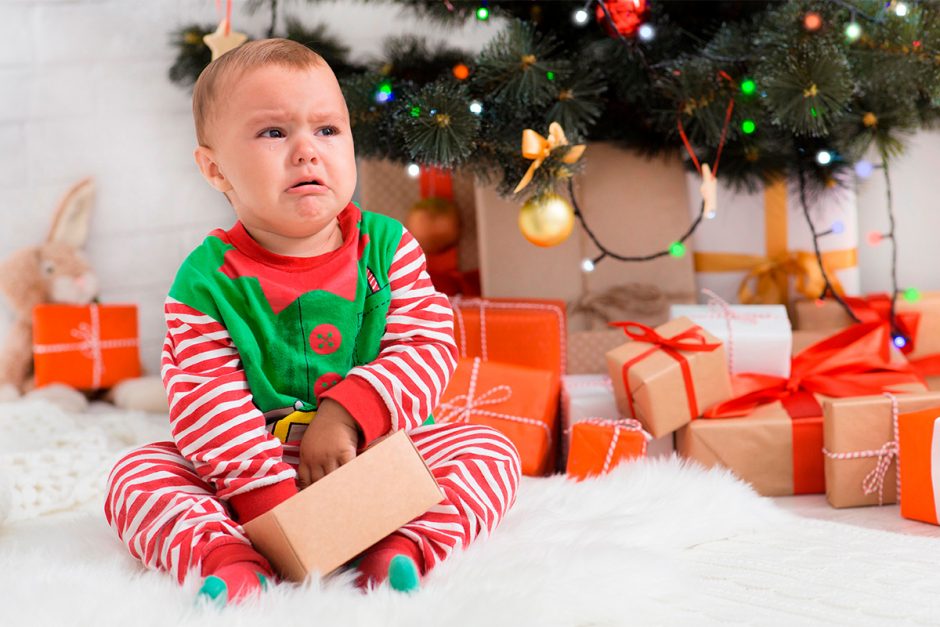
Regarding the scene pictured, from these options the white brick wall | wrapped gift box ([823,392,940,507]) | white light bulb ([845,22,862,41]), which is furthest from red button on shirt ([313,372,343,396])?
the white brick wall

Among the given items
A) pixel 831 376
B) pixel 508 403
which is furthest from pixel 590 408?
pixel 831 376

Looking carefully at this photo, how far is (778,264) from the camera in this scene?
1674mm

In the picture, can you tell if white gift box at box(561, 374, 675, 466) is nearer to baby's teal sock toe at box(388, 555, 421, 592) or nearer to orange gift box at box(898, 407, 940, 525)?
orange gift box at box(898, 407, 940, 525)

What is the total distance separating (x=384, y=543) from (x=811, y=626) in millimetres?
368

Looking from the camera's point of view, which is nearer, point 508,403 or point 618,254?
point 508,403

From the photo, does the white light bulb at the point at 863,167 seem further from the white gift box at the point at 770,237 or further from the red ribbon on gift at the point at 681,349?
the red ribbon on gift at the point at 681,349

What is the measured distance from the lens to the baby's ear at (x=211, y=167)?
1.02 m

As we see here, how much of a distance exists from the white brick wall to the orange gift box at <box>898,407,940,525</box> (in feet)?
3.48

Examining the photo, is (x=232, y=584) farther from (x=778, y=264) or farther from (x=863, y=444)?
(x=778, y=264)

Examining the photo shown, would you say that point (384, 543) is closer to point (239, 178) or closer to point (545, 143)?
point (239, 178)

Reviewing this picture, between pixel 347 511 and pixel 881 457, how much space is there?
73cm

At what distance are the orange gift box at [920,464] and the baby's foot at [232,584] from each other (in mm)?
772

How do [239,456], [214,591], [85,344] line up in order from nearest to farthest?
[214,591], [239,456], [85,344]

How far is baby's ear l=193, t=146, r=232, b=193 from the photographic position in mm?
1021
